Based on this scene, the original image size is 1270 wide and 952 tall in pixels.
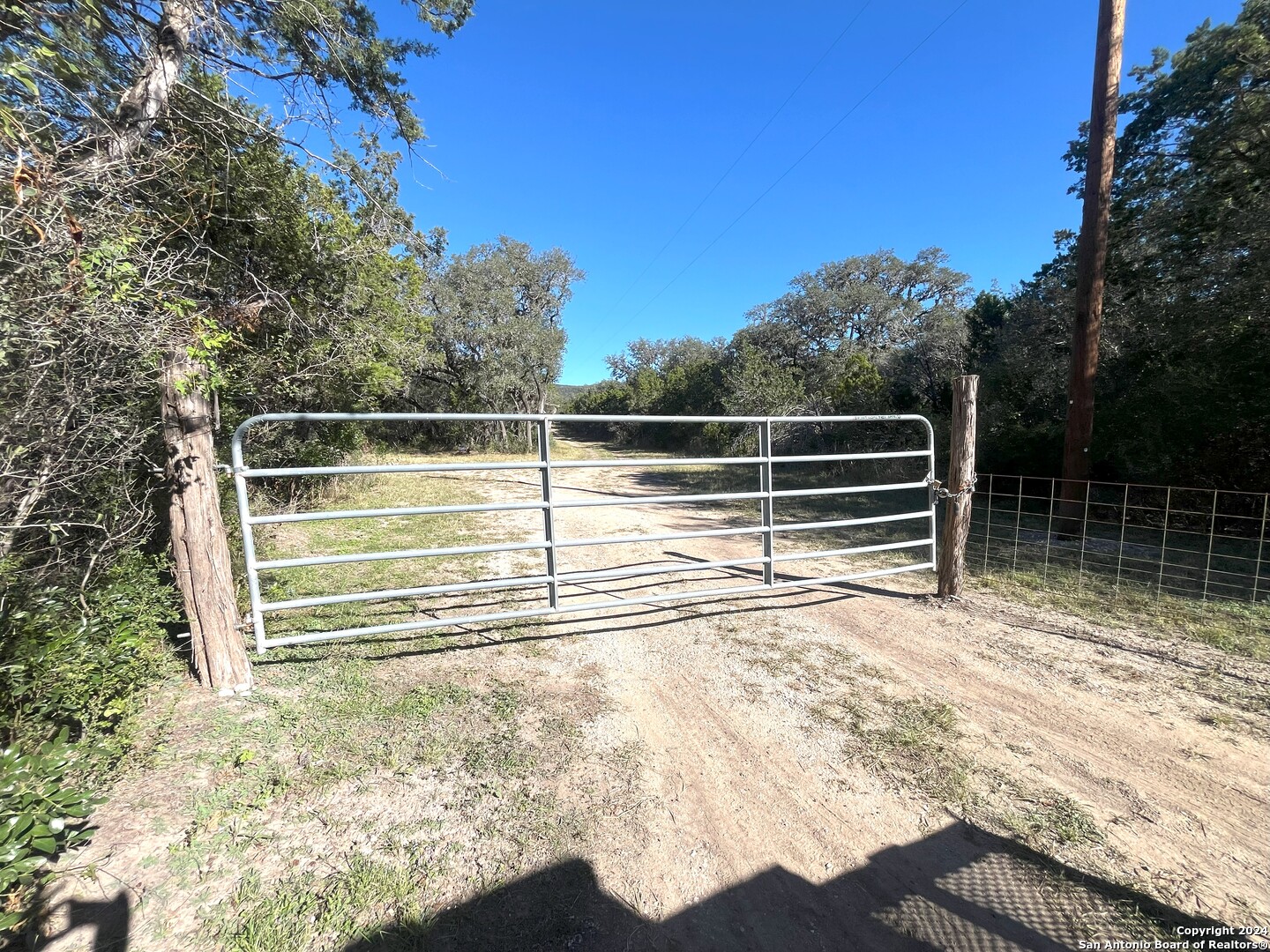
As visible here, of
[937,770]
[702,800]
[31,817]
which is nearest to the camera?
[31,817]

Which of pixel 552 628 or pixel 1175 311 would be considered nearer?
pixel 552 628

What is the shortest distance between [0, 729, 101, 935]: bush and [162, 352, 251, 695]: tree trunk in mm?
1019

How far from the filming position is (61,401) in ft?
7.73

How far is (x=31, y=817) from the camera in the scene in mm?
1505

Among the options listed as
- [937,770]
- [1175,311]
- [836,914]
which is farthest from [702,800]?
[1175,311]

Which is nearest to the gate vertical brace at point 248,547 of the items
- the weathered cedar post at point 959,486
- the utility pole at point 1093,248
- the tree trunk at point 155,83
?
the tree trunk at point 155,83

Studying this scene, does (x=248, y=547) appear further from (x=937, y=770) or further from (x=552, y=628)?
(x=937, y=770)

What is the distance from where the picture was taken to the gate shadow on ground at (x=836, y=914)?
1549 millimetres

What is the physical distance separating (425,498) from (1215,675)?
1101 cm

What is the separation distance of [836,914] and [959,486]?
360cm

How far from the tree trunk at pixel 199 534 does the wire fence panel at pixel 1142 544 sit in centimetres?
545

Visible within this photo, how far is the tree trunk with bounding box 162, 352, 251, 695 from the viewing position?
2.67 m

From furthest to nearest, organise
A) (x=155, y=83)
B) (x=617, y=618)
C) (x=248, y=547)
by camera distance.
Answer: (x=617, y=618)
(x=155, y=83)
(x=248, y=547)

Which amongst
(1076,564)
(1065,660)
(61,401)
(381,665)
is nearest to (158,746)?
(381,665)
